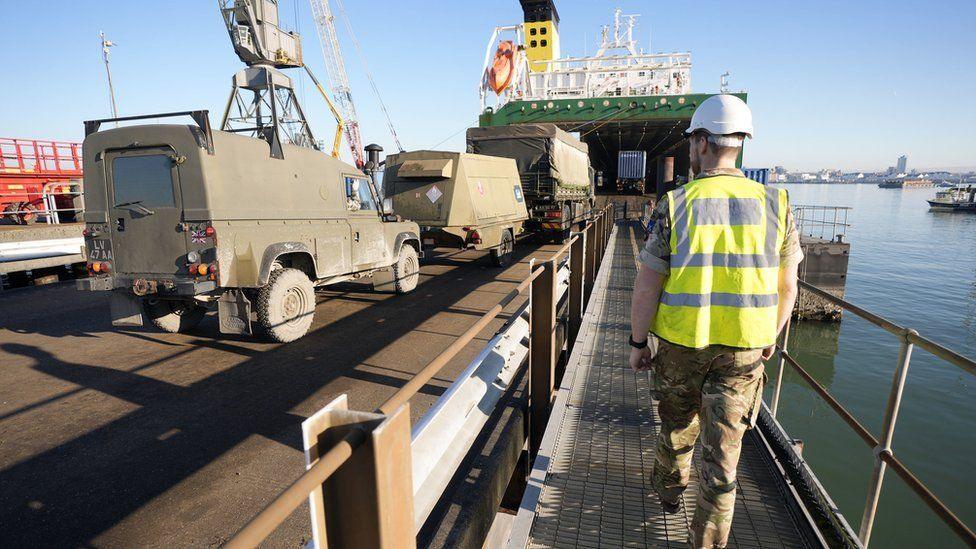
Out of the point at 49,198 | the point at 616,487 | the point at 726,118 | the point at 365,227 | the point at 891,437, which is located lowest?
the point at 616,487

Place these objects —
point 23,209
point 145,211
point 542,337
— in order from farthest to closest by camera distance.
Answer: point 23,209
point 145,211
point 542,337

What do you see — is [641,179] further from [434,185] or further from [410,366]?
[410,366]

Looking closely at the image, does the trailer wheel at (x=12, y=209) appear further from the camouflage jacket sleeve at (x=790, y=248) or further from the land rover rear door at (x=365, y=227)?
the camouflage jacket sleeve at (x=790, y=248)

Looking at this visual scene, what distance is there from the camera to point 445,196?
11.6 m

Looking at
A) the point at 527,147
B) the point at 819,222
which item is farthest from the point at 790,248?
the point at 819,222

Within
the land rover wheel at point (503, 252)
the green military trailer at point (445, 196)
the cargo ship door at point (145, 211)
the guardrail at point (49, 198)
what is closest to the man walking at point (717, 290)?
the cargo ship door at point (145, 211)

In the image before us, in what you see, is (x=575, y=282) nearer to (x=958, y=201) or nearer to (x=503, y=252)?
(x=503, y=252)

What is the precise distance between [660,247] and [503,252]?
10.9m

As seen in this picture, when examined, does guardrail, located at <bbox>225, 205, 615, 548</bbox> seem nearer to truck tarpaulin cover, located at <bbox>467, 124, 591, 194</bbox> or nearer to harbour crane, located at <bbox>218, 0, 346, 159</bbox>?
harbour crane, located at <bbox>218, 0, 346, 159</bbox>

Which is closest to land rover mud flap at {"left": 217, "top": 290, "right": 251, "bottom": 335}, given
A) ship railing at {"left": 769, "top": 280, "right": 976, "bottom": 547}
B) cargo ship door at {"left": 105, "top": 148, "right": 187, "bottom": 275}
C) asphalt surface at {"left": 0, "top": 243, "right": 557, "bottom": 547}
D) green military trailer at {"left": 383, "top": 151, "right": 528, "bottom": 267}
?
asphalt surface at {"left": 0, "top": 243, "right": 557, "bottom": 547}

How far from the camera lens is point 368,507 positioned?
4.10 feet

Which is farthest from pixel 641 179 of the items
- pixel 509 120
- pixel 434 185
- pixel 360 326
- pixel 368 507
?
pixel 368 507

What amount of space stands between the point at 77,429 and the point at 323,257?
3.78 m

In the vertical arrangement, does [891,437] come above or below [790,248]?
below
